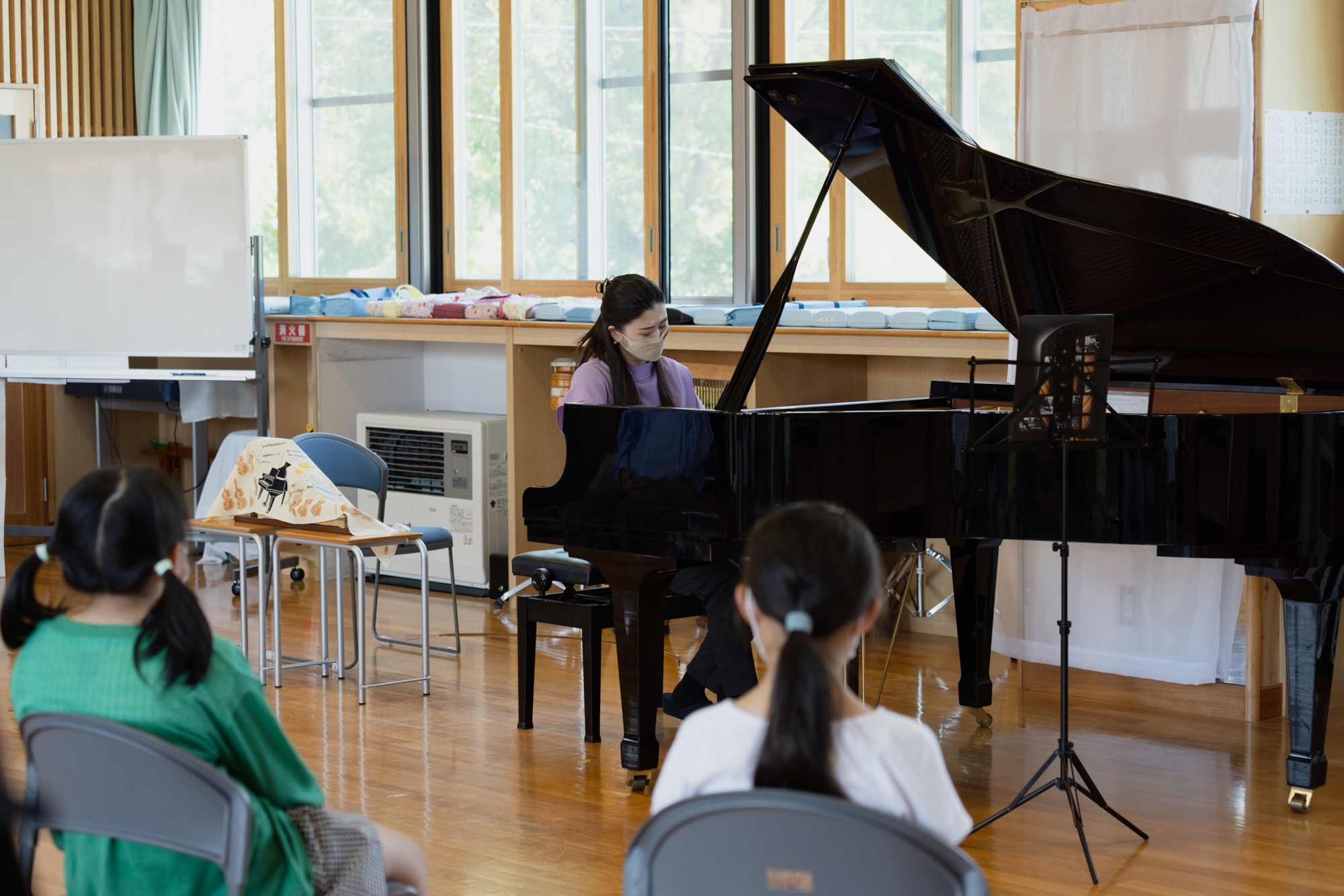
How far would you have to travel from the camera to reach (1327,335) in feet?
10.8

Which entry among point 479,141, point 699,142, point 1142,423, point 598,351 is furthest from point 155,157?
point 1142,423

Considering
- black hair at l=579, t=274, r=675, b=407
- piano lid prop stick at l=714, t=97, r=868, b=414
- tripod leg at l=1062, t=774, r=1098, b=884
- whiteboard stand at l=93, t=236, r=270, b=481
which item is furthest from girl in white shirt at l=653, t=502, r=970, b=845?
whiteboard stand at l=93, t=236, r=270, b=481

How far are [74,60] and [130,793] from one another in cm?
642

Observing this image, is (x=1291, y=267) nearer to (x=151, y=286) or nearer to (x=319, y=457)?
(x=319, y=457)

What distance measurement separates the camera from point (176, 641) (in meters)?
1.64

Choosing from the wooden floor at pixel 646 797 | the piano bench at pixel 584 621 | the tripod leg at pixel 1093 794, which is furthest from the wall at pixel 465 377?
the tripod leg at pixel 1093 794

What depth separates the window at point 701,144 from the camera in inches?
218

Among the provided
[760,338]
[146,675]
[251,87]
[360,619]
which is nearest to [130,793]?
[146,675]

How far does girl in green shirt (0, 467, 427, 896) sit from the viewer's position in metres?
1.64

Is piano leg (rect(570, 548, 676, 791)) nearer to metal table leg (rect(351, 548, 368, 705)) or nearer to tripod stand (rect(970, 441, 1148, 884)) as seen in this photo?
tripod stand (rect(970, 441, 1148, 884))

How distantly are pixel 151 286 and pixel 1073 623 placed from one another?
4.08 metres

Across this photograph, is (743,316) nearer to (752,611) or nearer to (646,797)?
(646,797)

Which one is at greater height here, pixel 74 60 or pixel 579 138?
pixel 74 60

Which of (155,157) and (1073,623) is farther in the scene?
(155,157)
